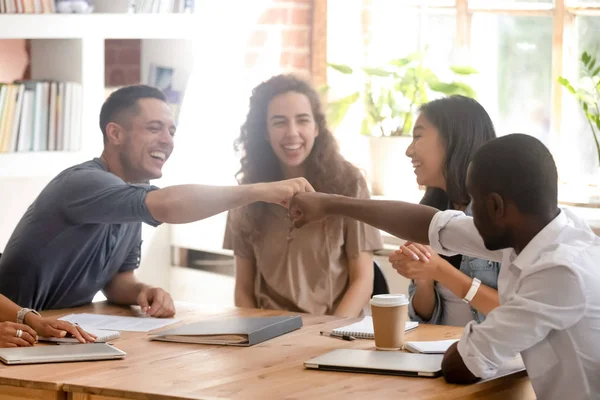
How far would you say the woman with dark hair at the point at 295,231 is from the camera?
126 inches

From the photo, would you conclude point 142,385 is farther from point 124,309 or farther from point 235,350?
point 124,309

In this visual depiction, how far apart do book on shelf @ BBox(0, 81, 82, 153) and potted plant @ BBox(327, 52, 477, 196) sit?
3.60 feet

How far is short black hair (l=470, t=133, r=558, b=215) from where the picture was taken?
1.88 metres

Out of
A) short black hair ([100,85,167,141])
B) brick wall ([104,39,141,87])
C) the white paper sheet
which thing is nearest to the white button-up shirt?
the white paper sheet

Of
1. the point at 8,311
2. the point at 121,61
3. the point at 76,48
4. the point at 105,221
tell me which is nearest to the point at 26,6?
the point at 76,48

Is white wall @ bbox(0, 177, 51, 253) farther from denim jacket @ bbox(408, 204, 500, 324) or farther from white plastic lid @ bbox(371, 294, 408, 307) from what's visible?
white plastic lid @ bbox(371, 294, 408, 307)

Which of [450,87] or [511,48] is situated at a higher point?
[511,48]

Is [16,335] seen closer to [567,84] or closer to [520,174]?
[520,174]

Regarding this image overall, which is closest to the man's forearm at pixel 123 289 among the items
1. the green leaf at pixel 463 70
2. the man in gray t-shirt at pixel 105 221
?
the man in gray t-shirt at pixel 105 221

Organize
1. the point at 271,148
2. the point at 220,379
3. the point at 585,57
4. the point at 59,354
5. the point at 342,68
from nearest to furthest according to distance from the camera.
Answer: the point at 220,379, the point at 59,354, the point at 271,148, the point at 585,57, the point at 342,68

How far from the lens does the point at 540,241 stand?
1.92 m

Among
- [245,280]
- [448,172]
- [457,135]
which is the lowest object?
[245,280]

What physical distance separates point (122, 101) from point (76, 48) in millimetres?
1118

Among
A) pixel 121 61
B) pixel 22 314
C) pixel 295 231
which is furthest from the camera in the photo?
pixel 121 61
